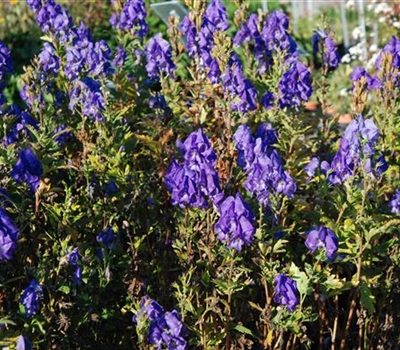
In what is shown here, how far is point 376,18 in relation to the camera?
995 centimetres

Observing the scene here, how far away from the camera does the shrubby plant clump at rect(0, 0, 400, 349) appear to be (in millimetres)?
2900

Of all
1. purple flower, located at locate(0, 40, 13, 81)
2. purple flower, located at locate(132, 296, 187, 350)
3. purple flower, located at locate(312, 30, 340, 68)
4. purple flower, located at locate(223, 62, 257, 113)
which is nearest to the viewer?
purple flower, located at locate(132, 296, 187, 350)

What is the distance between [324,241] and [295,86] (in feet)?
3.15

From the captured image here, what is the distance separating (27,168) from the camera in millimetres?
2898

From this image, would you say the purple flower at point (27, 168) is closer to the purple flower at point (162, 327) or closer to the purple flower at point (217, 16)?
the purple flower at point (162, 327)

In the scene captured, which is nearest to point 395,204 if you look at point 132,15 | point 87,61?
point 87,61

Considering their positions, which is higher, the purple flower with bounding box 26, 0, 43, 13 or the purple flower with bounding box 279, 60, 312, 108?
the purple flower with bounding box 26, 0, 43, 13

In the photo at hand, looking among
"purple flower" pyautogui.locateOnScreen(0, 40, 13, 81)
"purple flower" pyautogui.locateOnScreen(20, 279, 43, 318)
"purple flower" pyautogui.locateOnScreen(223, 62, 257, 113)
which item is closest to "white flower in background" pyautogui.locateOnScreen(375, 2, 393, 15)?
"purple flower" pyautogui.locateOnScreen(223, 62, 257, 113)

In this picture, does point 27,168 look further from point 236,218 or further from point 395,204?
point 395,204

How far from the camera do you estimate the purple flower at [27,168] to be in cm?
289

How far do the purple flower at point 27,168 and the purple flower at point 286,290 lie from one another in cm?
88

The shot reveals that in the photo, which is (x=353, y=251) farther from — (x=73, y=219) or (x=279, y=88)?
(x=73, y=219)

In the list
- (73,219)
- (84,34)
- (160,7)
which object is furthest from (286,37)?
(160,7)

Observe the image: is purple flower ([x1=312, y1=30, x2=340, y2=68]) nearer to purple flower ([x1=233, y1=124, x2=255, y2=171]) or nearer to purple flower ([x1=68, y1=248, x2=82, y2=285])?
purple flower ([x1=233, y1=124, x2=255, y2=171])
